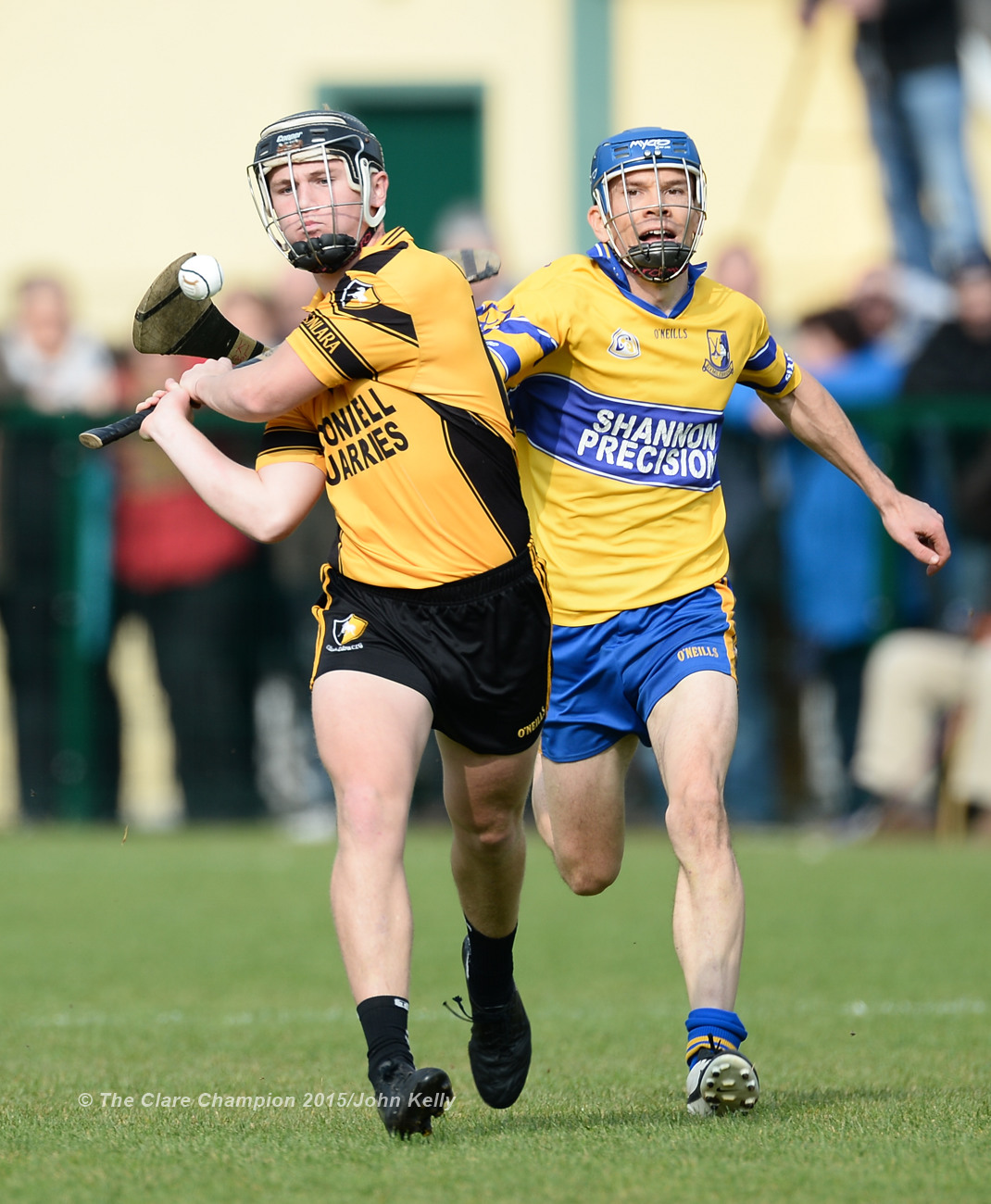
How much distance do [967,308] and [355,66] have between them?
735 centimetres

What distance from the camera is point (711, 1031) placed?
5.24 metres

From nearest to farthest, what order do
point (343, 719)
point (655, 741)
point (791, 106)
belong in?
point (343, 719) → point (655, 741) → point (791, 106)

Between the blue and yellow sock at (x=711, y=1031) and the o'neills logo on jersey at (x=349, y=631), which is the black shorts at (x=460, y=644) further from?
the blue and yellow sock at (x=711, y=1031)

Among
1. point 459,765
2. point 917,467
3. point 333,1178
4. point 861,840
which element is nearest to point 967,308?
point 917,467

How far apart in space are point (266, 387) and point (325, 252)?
41 cm

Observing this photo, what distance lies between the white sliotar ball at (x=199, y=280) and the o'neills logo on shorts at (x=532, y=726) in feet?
4.54

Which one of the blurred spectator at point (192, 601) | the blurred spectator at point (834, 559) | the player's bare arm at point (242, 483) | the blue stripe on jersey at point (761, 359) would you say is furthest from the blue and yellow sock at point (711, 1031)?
the blurred spectator at point (192, 601)

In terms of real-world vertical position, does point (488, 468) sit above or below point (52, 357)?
above

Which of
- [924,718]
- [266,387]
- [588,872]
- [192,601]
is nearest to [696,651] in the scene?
[588,872]

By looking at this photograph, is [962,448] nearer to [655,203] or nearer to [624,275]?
[624,275]

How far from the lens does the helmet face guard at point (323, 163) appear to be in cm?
518

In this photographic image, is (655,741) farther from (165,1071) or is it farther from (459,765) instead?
(165,1071)

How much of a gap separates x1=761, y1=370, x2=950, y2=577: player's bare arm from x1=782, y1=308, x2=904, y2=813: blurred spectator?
6.38 m

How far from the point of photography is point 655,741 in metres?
5.79
